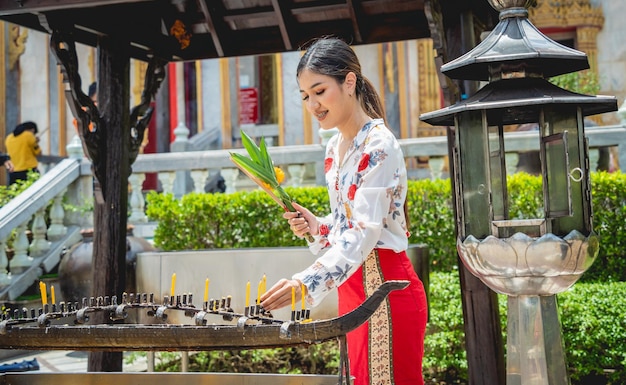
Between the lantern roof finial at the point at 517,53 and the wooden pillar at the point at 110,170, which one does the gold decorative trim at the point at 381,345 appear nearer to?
the lantern roof finial at the point at 517,53

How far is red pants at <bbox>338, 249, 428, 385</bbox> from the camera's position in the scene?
2854 mm

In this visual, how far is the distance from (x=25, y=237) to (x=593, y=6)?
1215 centimetres

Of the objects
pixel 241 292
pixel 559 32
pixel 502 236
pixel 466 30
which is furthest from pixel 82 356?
pixel 559 32

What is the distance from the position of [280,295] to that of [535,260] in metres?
1.12

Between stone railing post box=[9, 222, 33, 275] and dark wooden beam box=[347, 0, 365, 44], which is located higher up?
dark wooden beam box=[347, 0, 365, 44]

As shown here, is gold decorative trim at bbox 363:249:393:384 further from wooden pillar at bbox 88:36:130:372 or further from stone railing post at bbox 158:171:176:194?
stone railing post at bbox 158:171:176:194

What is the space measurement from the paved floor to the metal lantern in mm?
5058

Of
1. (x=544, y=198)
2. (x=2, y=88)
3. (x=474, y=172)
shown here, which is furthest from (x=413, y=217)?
(x=2, y=88)

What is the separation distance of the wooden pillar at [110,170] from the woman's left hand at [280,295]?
10.8ft

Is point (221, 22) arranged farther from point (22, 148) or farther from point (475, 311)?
point (22, 148)

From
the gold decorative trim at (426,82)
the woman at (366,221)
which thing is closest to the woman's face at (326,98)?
the woman at (366,221)

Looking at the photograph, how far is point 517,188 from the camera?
7508 millimetres

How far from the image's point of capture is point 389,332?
9.36 ft

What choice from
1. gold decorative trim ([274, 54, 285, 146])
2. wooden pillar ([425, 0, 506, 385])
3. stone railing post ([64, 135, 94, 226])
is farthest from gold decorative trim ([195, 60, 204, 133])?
wooden pillar ([425, 0, 506, 385])
